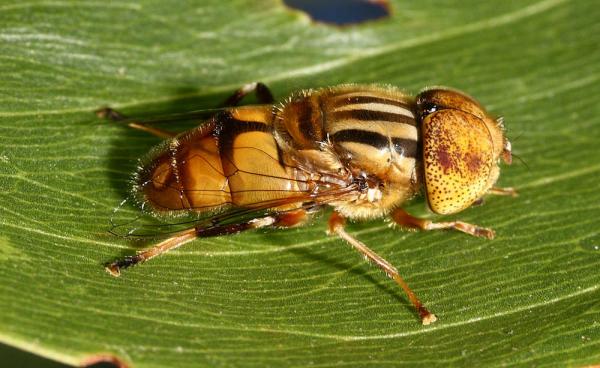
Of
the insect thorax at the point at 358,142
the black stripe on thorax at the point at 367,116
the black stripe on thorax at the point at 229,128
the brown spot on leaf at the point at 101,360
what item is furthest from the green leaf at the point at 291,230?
the black stripe on thorax at the point at 367,116

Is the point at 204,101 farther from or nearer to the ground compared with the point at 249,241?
farther from the ground

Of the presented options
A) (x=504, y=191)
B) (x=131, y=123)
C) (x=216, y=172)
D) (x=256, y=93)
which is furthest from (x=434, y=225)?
(x=131, y=123)

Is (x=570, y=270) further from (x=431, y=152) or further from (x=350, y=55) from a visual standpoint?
(x=350, y=55)

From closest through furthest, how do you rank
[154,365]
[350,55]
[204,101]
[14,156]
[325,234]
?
[154,365] → [14,156] → [325,234] → [204,101] → [350,55]

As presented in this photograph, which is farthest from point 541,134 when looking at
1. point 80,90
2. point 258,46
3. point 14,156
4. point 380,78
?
point 14,156

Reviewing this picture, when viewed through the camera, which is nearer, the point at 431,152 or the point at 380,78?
the point at 431,152

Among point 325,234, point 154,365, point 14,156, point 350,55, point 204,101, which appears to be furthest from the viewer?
point 350,55

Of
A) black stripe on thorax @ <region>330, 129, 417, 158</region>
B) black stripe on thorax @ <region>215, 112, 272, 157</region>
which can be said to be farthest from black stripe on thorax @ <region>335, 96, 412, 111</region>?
black stripe on thorax @ <region>215, 112, 272, 157</region>
